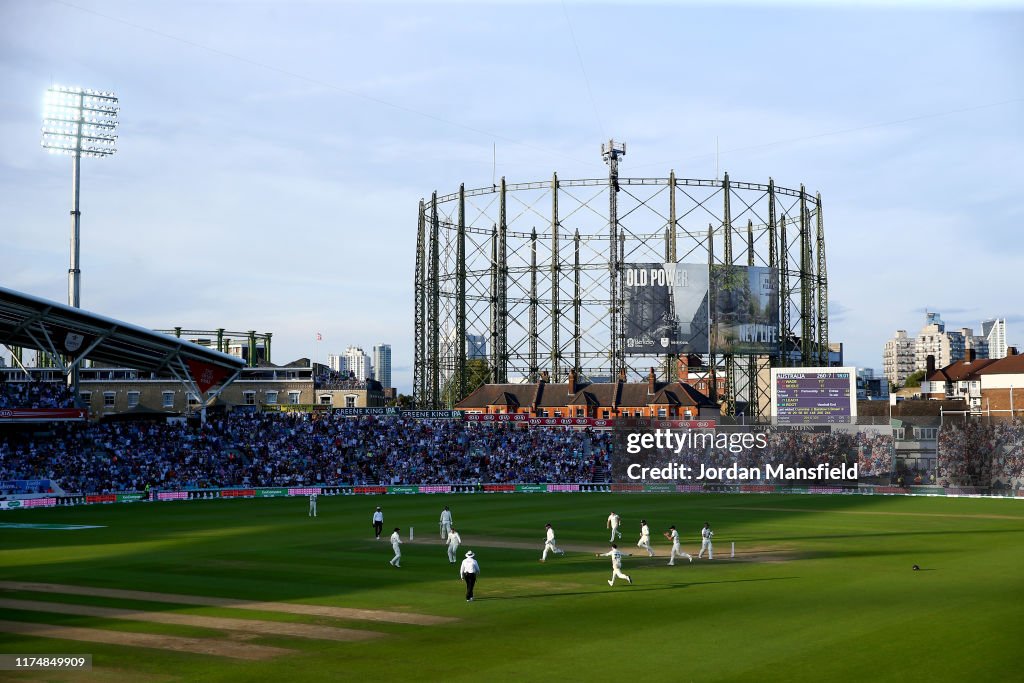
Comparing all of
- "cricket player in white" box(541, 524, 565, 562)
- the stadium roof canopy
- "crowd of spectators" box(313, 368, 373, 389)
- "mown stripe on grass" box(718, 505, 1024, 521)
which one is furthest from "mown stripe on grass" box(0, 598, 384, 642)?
"crowd of spectators" box(313, 368, 373, 389)

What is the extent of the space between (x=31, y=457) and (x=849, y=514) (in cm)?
5050

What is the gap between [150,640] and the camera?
2173 cm

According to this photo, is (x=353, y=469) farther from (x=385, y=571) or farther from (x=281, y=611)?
(x=281, y=611)

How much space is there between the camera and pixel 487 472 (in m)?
78.6

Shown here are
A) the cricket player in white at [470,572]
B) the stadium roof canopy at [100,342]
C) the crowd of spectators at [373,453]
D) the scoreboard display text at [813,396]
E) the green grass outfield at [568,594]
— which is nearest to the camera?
the green grass outfield at [568,594]

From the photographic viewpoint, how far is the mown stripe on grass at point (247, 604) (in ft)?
79.5

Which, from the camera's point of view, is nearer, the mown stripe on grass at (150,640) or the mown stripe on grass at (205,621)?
the mown stripe on grass at (150,640)

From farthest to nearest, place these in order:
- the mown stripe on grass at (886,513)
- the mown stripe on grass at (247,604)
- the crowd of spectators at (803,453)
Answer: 1. the crowd of spectators at (803,453)
2. the mown stripe on grass at (886,513)
3. the mown stripe on grass at (247,604)

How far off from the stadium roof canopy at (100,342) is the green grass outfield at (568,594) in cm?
1364

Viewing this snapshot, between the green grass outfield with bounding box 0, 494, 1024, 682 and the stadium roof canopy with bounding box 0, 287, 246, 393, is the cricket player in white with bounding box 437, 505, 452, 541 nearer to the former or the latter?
the green grass outfield with bounding box 0, 494, 1024, 682

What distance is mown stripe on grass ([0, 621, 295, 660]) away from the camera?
67.4 feet

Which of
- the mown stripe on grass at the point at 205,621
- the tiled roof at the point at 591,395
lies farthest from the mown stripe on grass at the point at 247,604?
the tiled roof at the point at 591,395

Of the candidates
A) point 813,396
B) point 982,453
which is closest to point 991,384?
point 982,453

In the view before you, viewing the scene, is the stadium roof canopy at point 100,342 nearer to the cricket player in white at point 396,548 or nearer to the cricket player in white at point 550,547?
the cricket player in white at point 396,548
